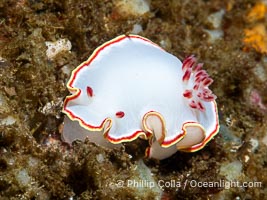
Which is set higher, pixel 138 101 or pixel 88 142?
pixel 138 101

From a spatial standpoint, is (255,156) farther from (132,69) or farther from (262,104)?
(132,69)

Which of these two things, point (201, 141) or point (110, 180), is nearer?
point (110, 180)

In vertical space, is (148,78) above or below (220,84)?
above

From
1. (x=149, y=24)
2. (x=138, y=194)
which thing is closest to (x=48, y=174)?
(x=138, y=194)
